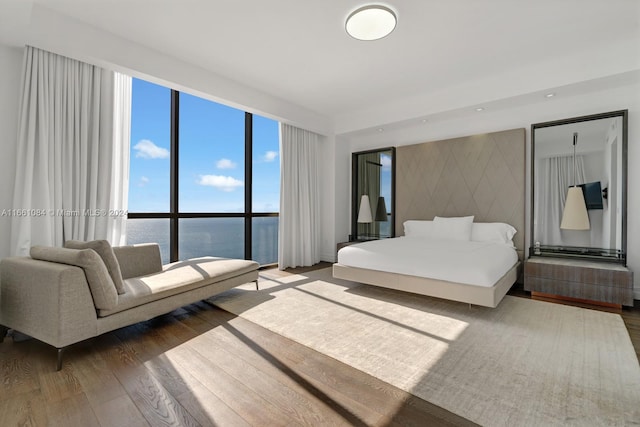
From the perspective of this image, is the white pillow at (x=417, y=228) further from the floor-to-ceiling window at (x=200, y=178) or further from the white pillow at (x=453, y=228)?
the floor-to-ceiling window at (x=200, y=178)

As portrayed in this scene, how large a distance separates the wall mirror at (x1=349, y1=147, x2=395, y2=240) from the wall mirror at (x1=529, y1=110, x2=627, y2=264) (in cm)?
220

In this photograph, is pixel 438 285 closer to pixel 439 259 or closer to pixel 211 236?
pixel 439 259

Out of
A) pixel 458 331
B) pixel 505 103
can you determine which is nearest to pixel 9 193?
pixel 458 331

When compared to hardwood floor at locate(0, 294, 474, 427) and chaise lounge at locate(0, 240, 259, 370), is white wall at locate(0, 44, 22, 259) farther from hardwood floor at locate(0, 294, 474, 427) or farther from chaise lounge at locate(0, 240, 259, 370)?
hardwood floor at locate(0, 294, 474, 427)

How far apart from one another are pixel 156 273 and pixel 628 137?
18.4 ft

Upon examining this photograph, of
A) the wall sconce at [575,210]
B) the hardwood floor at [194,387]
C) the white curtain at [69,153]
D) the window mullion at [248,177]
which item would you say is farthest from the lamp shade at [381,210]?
the white curtain at [69,153]

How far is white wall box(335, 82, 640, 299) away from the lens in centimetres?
345

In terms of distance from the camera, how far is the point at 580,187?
12.1 ft

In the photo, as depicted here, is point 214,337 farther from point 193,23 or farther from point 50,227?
point 193,23

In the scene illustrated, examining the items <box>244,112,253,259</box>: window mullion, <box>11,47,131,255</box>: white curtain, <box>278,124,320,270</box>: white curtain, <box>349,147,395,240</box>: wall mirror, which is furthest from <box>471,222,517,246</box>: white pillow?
<box>11,47,131,255</box>: white curtain

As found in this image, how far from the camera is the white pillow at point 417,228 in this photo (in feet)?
15.7

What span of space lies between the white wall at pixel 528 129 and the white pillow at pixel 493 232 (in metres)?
0.28

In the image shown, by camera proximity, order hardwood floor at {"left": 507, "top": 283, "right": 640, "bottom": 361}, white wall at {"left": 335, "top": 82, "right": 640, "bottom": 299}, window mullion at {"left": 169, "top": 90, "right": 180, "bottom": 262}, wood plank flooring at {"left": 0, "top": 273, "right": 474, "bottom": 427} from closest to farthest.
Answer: wood plank flooring at {"left": 0, "top": 273, "right": 474, "bottom": 427}, hardwood floor at {"left": 507, "top": 283, "right": 640, "bottom": 361}, white wall at {"left": 335, "top": 82, "right": 640, "bottom": 299}, window mullion at {"left": 169, "top": 90, "right": 180, "bottom": 262}

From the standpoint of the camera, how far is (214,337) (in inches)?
96.0
